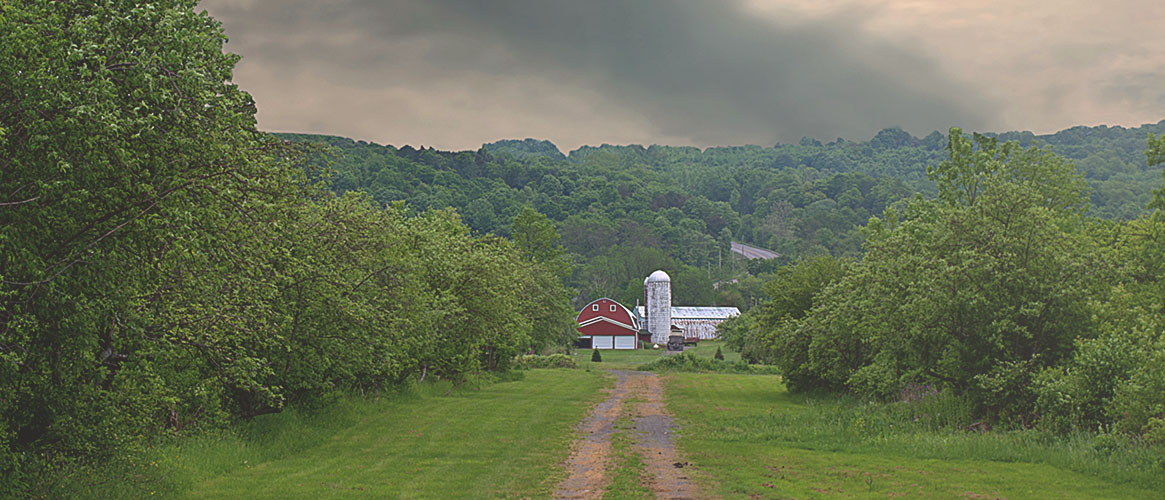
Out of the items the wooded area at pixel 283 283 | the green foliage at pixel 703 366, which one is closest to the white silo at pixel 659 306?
the green foliage at pixel 703 366

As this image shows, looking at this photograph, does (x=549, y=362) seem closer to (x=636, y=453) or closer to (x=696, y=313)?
(x=636, y=453)

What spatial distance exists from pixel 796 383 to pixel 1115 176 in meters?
133

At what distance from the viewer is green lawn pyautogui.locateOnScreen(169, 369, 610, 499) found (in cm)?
1501

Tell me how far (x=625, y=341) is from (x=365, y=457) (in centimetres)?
9085

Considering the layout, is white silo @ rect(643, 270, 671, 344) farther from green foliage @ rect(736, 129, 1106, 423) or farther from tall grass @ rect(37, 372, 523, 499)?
tall grass @ rect(37, 372, 523, 499)

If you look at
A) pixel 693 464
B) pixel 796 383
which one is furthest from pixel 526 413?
pixel 796 383

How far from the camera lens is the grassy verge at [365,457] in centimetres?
1442

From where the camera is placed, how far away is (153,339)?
12367mm

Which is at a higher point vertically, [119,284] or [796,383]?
[119,284]

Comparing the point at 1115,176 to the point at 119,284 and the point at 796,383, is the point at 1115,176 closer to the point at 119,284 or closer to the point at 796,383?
the point at 796,383

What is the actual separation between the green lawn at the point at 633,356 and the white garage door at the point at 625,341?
49.5 inches

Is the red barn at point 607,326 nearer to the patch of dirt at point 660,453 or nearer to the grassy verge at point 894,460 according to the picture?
the patch of dirt at point 660,453

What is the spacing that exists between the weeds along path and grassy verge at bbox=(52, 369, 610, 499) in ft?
1.51

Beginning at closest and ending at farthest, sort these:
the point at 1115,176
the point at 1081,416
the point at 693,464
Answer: the point at 693,464 < the point at 1081,416 < the point at 1115,176
